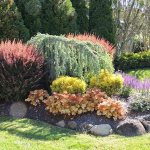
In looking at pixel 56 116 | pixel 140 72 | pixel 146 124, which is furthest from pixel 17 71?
pixel 140 72

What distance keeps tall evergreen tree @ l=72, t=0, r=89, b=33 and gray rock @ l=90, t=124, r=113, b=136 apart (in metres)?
8.68

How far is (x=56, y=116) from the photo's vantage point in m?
8.40

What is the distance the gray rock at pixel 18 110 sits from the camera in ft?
28.3

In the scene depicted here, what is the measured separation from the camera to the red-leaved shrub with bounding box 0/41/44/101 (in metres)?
8.74

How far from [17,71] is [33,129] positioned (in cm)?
152

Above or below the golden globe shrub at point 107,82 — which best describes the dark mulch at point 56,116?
below

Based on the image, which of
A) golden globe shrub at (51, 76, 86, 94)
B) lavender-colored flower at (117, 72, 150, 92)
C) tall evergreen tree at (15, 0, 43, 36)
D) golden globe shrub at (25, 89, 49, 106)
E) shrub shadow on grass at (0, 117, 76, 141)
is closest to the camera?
shrub shadow on grass at (0, 117, 76, 141)

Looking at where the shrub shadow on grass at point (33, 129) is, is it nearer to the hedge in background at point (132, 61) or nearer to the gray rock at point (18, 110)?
the gray rock at point (18, 110)

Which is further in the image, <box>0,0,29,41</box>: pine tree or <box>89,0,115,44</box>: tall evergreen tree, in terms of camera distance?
<box>89,0,115,44</box>: tall evergreen tree

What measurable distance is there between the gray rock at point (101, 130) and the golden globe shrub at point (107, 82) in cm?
160

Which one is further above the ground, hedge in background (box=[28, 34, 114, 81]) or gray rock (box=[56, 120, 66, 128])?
hedge in background (box=[28, 34, 114, 81])

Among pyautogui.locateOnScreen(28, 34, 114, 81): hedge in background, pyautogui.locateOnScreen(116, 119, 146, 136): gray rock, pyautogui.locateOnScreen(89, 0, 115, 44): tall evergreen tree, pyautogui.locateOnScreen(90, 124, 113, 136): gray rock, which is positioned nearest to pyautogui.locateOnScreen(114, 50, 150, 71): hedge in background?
pyautogui.locateOnScreen(89, 0, 115, 44): tall evergreen tree

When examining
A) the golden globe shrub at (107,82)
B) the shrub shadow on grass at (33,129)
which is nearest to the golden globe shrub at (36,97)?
the shrub shadow on grass at (33,129)

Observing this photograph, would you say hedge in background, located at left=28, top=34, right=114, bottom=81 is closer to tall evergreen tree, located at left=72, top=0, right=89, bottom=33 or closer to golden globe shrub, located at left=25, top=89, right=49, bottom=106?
golden globe shrub, located at left=25, top=89, right=49, bottom=106
